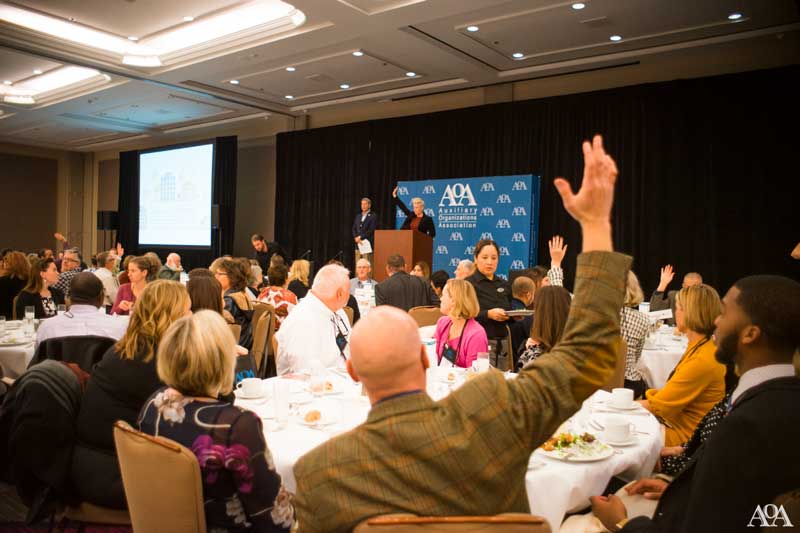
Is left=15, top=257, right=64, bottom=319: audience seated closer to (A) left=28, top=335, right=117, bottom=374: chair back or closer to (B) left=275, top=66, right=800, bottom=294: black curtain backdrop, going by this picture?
(A) left=28, top=335, right=117, bottom=374: chair back

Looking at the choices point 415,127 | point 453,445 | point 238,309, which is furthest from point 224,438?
point 415,127

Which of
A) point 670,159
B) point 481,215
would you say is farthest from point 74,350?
point 670,159

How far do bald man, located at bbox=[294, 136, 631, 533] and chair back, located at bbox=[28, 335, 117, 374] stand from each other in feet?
8.90

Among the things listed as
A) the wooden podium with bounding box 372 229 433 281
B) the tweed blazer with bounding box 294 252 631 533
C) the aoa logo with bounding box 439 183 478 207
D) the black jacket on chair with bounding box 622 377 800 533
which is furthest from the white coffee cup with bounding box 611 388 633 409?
the aoa logo with bounding box 439 183 478 207

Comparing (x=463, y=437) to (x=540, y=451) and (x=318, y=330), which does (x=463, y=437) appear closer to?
(x=540, y=451)

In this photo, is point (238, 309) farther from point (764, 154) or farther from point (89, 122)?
point (89, 122)

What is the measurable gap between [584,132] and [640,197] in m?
1.41

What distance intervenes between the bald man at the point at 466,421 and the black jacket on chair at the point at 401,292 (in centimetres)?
497

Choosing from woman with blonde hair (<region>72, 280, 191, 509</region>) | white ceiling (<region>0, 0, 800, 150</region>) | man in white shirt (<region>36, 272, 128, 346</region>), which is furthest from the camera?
white ceiling (<region>0, 0, 800, 150</region>)

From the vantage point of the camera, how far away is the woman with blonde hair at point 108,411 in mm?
2424

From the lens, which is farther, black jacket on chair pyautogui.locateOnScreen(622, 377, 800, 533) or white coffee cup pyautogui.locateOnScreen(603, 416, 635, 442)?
white coffee cup pyautogui.locateOnScreen(603, 416, 635, 442)

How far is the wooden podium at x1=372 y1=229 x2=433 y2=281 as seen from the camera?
9000mm

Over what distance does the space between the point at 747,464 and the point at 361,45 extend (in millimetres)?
8489

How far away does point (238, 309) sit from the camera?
5.32 metres
